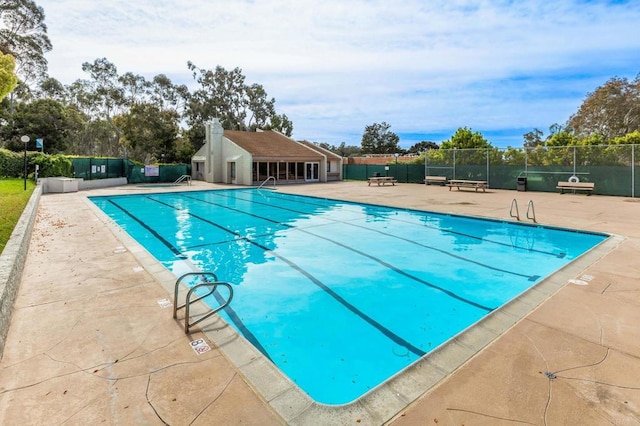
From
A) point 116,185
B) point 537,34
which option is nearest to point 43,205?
point 116,185

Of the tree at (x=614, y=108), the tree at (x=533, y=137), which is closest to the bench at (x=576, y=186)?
the tree at (x=614, y=108)

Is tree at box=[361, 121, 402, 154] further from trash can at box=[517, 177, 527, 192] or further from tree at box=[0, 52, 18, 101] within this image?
tree at box=[0, 52, 18, 101]

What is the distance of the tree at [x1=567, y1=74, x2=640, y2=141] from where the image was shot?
32719 mm

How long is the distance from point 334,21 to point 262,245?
7.51 meters

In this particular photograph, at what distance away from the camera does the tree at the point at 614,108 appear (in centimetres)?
3272

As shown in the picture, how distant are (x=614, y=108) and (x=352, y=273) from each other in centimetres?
4081

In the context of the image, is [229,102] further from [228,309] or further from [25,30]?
[228,309]

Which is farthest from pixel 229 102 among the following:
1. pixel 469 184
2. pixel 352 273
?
pixel 352 273

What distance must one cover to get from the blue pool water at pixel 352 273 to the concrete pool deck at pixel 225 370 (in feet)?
2.71

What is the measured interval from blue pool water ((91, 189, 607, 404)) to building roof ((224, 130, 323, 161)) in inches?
550

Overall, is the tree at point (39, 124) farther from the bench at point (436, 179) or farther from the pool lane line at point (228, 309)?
the bench at point (436, 179)

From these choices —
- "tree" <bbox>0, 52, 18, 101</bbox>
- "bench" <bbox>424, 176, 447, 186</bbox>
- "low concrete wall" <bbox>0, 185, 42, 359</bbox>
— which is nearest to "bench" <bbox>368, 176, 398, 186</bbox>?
"bench" <bbox>424, 176, 447, 186</bbox>

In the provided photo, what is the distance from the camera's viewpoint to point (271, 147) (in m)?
28.7

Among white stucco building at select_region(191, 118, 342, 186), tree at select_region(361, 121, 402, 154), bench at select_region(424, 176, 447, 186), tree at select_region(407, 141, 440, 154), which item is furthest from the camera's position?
tree at select_region(407, 141, 440, 154)
